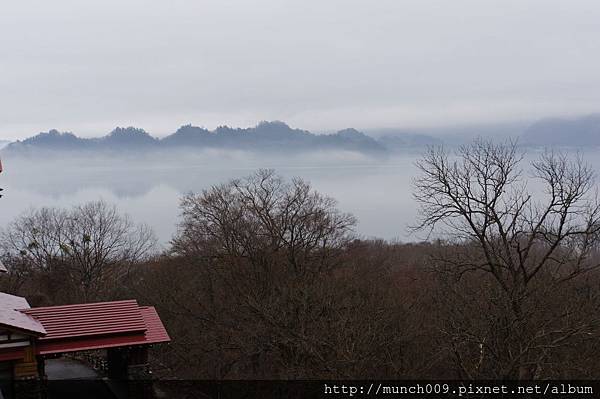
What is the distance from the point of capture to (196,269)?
1174 inches

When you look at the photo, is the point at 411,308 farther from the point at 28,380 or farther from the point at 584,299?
the point at 28,380

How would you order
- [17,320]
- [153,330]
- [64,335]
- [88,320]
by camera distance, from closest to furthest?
[17,320] < [64,335] < [88,320] < [153,330]

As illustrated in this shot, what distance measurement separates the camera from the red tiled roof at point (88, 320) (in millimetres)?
14047

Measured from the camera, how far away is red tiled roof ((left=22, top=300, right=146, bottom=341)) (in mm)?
14047

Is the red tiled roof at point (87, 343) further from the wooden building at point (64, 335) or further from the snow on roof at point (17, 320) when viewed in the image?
the snow on roof at point (17, 320)

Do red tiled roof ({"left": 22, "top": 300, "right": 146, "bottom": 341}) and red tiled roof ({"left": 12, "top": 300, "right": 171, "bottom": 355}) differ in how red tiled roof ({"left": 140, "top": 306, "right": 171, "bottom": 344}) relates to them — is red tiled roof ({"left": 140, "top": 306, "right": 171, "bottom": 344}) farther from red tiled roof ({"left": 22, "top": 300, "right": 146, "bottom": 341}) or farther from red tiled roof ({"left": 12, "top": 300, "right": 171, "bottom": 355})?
red tiled roof ({"left": 22, "top": 300, "right": 146, "bottom": 341})

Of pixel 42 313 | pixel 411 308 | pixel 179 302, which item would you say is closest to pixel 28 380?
pixel 42 313

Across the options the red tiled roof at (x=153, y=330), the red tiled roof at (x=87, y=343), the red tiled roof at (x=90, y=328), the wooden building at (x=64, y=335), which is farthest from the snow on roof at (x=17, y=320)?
the red tiled roof at (x=153, y=330)

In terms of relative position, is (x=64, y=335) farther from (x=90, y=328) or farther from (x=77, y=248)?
(x=77, y=248)

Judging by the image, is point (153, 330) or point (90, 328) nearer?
point (90, 328)

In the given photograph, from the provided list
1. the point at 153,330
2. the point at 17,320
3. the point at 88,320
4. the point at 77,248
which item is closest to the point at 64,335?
the point at 88,320

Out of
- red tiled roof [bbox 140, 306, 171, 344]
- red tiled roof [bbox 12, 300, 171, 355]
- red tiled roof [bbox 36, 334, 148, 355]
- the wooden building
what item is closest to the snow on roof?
the wooden building

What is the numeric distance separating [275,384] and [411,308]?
517 centimetres

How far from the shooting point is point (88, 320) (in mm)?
14586
